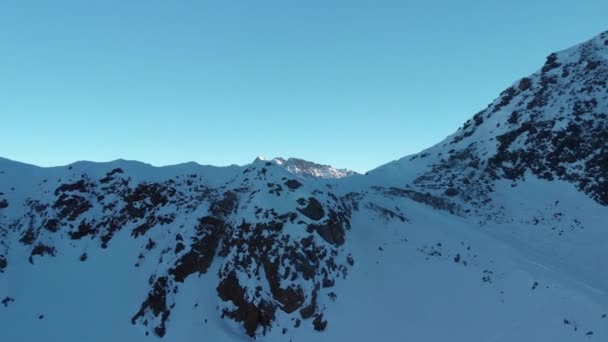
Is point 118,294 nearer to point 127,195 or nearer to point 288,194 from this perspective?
point 127,195

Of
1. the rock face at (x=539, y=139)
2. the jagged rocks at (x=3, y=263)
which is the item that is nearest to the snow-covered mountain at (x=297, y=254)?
the jagged rocks at (x=3, y=263)

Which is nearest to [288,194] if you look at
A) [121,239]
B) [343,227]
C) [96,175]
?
[343,227]

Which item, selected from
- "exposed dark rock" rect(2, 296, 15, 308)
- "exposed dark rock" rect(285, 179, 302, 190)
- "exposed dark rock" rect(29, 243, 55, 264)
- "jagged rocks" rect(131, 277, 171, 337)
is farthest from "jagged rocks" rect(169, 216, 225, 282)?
"exposed dark rock" rect(29, 243, 55, 264)

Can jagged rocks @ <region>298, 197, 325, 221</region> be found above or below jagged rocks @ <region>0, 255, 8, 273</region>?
above

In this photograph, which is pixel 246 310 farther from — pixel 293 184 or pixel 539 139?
pixel 539 139

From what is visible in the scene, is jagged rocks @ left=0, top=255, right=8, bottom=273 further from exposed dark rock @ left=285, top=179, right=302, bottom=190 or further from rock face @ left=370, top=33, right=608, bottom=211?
rock face @ left=370, top=33, right=608, bottom=211

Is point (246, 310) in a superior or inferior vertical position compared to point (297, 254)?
inferior

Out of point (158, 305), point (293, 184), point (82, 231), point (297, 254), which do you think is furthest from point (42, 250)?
point (297, 254)

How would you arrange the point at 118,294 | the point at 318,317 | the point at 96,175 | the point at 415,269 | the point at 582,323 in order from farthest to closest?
the point at 96,175 → the point at 415,269 → the point at 118,294 → the point at 318,317 → the point at 582,323

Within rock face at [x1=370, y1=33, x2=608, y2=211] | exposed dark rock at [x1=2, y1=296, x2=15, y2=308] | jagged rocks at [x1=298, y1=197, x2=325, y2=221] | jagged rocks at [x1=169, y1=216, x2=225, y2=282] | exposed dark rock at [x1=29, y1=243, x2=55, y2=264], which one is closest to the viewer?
exposed dark rock at [x1=2, y1=296, x2=15, y2=308]
